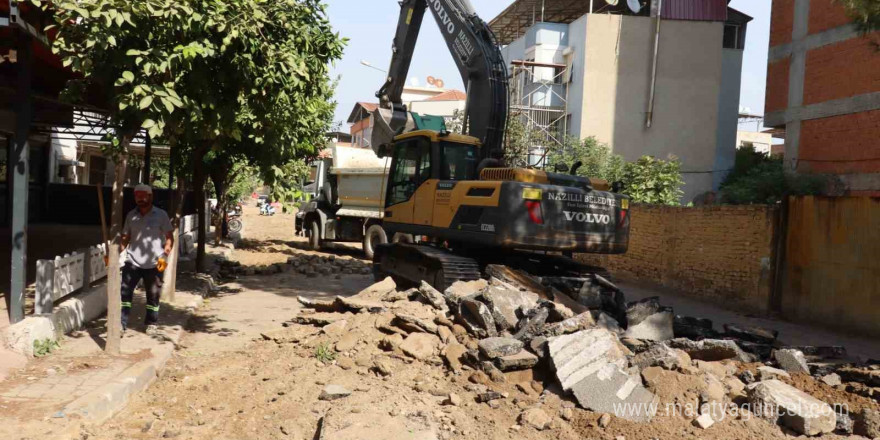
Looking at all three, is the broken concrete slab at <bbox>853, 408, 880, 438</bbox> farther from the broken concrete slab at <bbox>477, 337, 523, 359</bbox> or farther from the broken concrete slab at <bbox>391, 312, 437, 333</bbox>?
the broken concrete slab at <bbox>391, 312, 437, 333</bbox>

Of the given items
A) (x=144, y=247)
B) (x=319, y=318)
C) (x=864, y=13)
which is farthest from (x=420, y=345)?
(x=864, y=13)

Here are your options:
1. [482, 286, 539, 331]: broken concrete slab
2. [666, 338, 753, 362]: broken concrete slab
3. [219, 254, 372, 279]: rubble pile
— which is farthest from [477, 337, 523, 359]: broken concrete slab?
[219, 254, 372, 279]: rubble pile

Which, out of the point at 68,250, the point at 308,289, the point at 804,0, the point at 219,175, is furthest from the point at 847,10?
the point at 804,0

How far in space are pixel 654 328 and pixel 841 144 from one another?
15.4 meters

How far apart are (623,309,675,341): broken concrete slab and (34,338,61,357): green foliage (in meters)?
5.85

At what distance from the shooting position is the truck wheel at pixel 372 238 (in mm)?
18172

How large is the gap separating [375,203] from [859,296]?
38.2 ft

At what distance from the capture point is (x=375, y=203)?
738 inches

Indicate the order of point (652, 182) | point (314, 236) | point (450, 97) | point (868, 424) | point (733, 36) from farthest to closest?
point (450, 97)
point (733, 36)
point (314, 236)
point (652, 182)
point (868, 424)

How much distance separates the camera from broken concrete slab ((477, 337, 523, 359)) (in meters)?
6.53

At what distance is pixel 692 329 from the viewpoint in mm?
8500

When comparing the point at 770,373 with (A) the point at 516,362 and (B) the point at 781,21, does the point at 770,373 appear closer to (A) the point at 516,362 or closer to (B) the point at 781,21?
(A) the point at 516,362

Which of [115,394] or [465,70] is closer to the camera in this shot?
[115,394]

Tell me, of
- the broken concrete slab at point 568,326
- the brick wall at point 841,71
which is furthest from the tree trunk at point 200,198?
the brick wall at point 841,71
